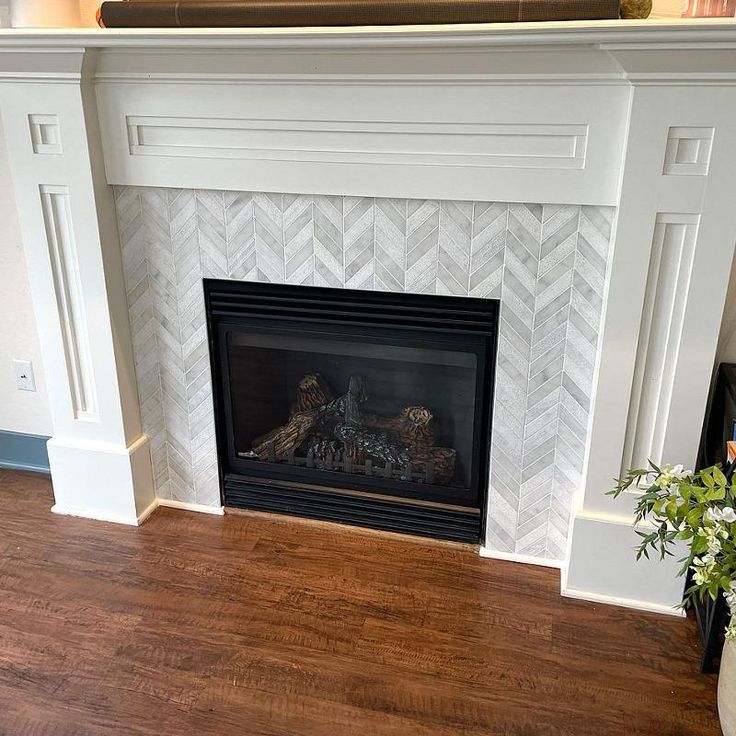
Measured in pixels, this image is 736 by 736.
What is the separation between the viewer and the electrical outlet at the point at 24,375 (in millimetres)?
2463

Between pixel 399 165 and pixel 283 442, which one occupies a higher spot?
pixel 399 165

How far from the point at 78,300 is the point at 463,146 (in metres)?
1.17

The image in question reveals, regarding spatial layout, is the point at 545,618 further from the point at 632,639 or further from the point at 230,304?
the point at 230,304

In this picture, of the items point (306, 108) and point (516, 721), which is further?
point (306, 108)

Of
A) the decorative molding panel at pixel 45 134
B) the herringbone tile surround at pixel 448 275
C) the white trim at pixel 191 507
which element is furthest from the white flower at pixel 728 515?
the decorative molding panel at pixel 45 134

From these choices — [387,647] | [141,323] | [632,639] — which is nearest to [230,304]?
[141,323]

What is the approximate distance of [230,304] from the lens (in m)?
2.14

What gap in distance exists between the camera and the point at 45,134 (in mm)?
1992

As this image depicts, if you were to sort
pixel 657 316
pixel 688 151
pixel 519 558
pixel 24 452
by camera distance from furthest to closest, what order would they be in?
pixel 24 452
pixel 519 558
pixel 657 316
pixel 688 151

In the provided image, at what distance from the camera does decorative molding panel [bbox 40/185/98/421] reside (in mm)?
2066

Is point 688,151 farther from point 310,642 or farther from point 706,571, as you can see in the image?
point 310,642

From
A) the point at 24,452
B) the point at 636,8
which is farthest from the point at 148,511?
the point at 636,8

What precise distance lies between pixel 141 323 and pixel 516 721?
→ 1460mm

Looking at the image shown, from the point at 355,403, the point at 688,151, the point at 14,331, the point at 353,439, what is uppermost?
the point at 688,151
